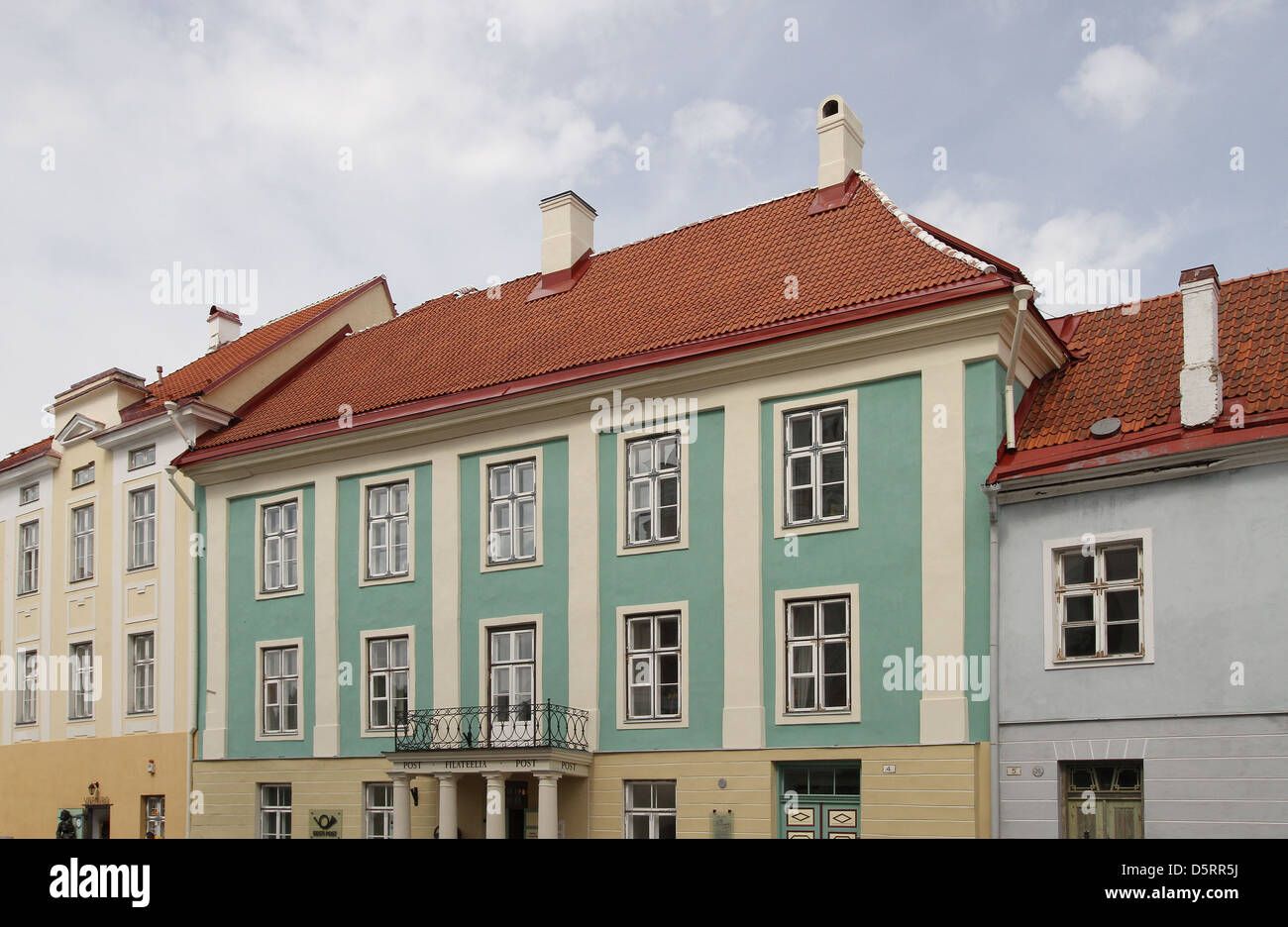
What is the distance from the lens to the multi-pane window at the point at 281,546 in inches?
918

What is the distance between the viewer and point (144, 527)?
25.7 m

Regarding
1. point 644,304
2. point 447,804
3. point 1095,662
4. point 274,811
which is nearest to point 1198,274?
point 1095,662

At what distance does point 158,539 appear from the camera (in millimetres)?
25141

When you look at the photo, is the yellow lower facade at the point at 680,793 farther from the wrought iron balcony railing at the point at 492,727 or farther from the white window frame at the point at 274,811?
the wrought iron balcony railing at the point at 492,727

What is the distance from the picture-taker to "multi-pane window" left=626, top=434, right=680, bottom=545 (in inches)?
754

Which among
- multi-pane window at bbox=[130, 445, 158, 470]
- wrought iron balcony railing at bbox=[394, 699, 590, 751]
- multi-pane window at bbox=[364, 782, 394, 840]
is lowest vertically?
multi-pane window at bbox=[364, 782, 394, 840]

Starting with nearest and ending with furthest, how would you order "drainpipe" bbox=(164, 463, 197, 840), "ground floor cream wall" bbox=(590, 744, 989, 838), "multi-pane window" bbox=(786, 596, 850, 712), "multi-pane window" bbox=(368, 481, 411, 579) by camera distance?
"ground floor cream wall" bbox=(590, 744, 989, 838) → "multi-pane window" bbox=(786, 596, 850, 712) → "multi-pane window" bbox=(368, 481, 411, 579) → "drainpipe" bbox=(164, 463, 197, 840)

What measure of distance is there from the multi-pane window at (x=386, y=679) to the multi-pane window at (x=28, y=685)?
996 centimetres

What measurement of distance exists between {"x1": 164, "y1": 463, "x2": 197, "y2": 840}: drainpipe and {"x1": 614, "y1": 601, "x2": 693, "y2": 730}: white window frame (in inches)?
355

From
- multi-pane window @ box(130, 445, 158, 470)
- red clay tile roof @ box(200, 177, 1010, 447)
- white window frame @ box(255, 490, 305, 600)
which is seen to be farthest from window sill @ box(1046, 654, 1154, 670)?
multi-pane window @ box(130, 445, 158, 470)

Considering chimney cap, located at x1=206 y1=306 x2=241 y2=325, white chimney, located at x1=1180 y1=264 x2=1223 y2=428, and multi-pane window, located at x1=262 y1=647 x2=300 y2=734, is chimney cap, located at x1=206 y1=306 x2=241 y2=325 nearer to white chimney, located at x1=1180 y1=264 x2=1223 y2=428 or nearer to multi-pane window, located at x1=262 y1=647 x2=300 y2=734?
multi-pane window, located at x1=262 y1=647 x2=300 y2=734

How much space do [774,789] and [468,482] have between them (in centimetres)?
698

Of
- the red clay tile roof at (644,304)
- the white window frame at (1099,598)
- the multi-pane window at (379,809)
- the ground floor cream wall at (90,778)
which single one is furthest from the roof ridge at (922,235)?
the ground floor cream wall at (90,778)
